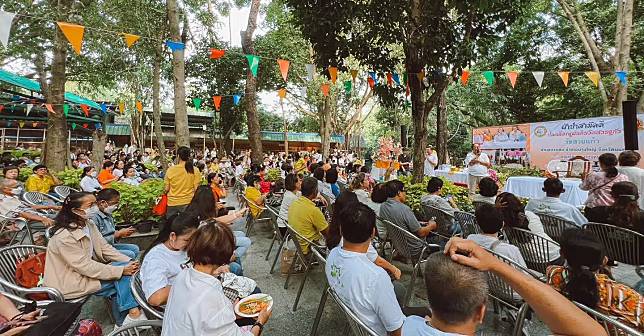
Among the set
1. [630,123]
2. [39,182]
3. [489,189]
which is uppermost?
[630,123]

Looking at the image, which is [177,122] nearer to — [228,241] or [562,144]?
[228,241]

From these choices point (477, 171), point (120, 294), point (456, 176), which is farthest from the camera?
point (456, 176)

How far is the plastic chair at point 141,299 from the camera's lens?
1938mm

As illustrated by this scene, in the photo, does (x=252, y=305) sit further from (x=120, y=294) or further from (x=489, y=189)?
(x=489, y=189)

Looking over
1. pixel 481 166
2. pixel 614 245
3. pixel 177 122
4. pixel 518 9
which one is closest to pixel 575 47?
pixel 481 166

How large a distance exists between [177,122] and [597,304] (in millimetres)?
6802

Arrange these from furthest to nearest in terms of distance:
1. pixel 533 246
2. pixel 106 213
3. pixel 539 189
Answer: pixel 539 189 < pixel 106 213 < pixel 533 246

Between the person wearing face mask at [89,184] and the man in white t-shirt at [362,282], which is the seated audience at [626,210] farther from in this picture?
the person wearing face mask at [89,184]

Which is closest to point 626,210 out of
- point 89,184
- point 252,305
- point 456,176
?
point 252,305

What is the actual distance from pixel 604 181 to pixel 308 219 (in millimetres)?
3810

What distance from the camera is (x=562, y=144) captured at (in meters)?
10.0

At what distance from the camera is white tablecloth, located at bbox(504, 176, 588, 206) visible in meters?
6.69

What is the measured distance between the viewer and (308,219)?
3.79 m

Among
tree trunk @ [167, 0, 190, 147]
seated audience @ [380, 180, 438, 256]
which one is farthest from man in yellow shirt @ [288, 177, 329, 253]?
tree trunk @ [167, 0, 190, 147]
